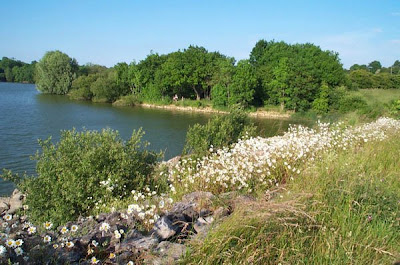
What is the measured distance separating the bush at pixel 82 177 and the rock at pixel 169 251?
2.51 m

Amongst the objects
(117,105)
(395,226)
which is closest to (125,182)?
(395,226)

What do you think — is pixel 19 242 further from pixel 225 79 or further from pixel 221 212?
pixel 225 79

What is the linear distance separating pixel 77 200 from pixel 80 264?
9.79 ft

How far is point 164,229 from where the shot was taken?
9.69 ft

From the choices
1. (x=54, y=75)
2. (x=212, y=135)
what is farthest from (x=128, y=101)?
(x=212, y=135)

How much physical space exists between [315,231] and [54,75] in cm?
6727

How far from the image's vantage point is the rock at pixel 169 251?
7.88ft

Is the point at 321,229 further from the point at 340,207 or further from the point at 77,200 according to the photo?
the point at 77,200

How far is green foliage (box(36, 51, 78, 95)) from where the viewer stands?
6103 cm

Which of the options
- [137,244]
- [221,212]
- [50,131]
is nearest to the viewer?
[137,244]

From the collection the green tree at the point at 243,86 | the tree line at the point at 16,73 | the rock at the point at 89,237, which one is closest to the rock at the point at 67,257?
the rock at the point at 89,237

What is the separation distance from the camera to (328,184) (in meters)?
3.64

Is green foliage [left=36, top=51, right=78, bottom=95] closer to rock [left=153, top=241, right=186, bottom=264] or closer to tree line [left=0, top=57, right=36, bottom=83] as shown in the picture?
tree line [left=0, top=57, right=36, bottom=83]

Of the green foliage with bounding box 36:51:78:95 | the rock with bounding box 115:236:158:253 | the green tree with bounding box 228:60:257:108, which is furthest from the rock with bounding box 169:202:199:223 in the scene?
the green foliage with bounding box 36:51:78:95
